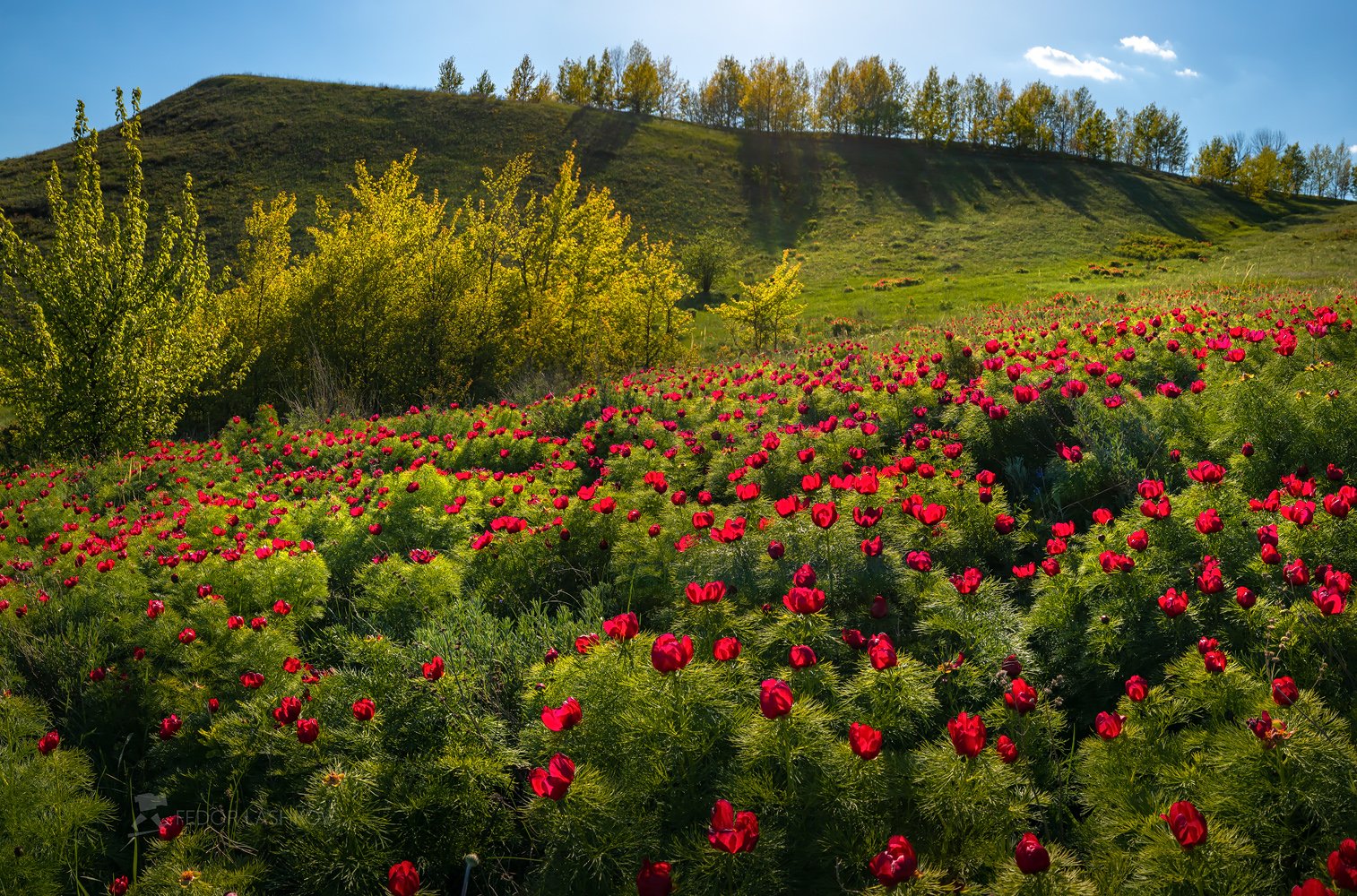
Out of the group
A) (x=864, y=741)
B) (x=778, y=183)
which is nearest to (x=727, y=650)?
(x=864, y=741)

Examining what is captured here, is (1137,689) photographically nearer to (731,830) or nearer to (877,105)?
(731,830)

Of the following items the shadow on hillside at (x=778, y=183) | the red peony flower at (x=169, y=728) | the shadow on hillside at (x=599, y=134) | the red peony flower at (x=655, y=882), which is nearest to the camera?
the red peony flower at (x=655, y=882)

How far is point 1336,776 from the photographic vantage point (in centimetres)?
169

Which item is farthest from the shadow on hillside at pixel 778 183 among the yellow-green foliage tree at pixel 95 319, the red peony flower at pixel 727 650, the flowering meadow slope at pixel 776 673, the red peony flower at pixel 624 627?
the red peony flower at pixel 727 650

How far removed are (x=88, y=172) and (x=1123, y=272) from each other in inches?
1482

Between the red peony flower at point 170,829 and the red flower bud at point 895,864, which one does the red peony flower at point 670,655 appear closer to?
the red flower bud at point 895,864

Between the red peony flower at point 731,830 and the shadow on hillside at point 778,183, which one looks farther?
the shadow on hillside at point 778,183

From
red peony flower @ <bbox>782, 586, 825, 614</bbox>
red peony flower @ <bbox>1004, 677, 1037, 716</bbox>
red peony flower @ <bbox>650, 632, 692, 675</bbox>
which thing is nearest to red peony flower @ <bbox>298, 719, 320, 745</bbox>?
red peony flower @ <bbox>650, 632, 692, 675</bbox>

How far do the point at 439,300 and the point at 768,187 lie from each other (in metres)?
46.5

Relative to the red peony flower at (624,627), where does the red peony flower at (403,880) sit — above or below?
below

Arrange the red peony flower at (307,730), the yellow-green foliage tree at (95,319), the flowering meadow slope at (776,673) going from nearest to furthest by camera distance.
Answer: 1. the flowering meadow slope at (776,673)
2. the red peony flower at (307,730)
3. the yellow-green foliage tree at (95,319)

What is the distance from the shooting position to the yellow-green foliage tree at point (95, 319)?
36.4 ft

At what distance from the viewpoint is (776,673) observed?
2.48 m

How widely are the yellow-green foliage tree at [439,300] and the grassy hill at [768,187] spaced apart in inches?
645
